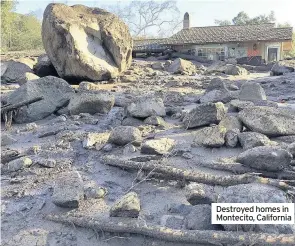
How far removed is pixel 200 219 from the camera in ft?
8.97

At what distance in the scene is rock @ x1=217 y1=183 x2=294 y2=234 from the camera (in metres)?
2.56

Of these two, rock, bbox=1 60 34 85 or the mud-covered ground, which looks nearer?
the mud-covered ground

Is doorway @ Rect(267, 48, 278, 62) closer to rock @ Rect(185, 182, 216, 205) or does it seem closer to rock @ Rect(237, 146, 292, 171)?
rock @ Rect(237, 146, 292, 171)

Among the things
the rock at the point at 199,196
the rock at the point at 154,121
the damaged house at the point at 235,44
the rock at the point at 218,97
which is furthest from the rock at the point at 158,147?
the damaged house at the point at 235,44

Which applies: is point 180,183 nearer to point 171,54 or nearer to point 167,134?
point 167,134

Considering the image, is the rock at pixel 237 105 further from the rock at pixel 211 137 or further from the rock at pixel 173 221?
the rock at pixel 173 221

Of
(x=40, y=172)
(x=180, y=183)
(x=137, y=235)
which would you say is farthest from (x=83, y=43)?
(x=137, y=235)

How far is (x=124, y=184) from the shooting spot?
3.65 m

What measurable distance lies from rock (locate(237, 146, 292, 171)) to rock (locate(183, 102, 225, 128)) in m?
1.39

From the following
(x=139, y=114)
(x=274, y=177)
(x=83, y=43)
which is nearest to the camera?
(x=274, y=177)

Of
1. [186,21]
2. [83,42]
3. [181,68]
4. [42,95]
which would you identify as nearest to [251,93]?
[42,95]

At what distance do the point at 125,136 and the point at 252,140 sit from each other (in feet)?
4.38

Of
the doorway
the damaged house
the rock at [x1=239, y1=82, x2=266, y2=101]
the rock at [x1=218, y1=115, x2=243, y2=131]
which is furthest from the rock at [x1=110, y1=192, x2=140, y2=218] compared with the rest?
the doorway

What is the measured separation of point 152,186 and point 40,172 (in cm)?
114
